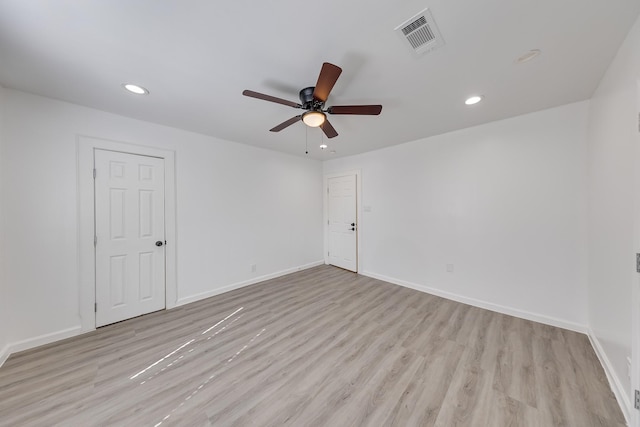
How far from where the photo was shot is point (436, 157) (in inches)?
133

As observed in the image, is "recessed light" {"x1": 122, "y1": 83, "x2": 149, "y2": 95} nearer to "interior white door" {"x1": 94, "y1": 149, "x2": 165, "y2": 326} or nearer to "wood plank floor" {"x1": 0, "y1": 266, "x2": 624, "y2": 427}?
"interior white door" {"x1": 94, "y1": 149, "x2": 165, "y2": 326}

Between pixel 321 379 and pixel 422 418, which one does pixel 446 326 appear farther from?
pixel 321 379

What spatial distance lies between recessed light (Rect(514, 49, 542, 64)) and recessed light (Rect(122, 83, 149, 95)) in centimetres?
327

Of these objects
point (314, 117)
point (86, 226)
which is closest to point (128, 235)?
point (86, 226)

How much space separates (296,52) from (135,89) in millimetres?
1682

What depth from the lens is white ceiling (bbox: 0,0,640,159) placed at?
4.08 feet

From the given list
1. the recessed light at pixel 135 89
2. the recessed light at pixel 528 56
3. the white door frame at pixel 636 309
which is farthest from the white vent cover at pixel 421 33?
the recessed light at pixel 135 89

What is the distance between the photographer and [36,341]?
2.15 m

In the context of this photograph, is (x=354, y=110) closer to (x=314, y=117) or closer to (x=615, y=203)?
(x=314, y=117)

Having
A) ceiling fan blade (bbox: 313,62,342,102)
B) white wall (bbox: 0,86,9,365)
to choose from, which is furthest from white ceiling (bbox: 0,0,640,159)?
white wall (bbox: 0,86,9,365)

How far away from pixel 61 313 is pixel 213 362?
1858 millimetres

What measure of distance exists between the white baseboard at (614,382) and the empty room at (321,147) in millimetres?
18

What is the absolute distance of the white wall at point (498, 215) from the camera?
7.84ft

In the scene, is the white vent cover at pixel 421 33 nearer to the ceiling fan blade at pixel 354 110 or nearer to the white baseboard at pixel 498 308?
the ceiling fan blade at pixel 354 110
